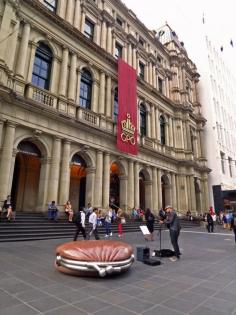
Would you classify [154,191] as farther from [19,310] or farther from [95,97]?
[19,310]

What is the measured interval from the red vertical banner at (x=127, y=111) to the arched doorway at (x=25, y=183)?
22.3 feet

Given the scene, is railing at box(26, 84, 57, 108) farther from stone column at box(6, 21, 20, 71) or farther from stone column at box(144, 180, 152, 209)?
stone column at box(144, 180, 152, 209)

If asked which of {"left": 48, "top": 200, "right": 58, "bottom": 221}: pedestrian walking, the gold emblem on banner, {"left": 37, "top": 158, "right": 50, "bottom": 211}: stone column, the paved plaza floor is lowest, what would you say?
the paved plaza floor

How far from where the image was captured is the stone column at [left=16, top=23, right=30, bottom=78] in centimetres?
1426

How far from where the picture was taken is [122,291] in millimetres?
4141

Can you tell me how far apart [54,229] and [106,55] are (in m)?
15.5

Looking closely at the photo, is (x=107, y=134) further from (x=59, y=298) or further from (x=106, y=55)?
(x=59, y=298)

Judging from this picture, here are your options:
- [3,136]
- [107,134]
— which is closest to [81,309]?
[3,136]

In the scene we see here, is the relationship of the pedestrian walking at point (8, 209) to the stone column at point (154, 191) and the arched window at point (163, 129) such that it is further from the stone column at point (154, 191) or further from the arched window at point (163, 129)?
the arched window at point (163, 129)

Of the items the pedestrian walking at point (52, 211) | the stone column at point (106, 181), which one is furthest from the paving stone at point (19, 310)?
the stone column at point (106, 181)

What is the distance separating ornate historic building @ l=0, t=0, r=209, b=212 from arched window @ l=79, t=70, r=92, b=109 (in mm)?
89

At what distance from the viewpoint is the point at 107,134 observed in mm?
18281

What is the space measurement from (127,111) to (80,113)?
501 centimetres

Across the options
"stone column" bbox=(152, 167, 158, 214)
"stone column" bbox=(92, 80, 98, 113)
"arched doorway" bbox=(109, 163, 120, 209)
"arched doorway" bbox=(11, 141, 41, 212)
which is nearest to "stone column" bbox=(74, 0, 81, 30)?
"stone column" bbox=(92, 80, 98, 113)
